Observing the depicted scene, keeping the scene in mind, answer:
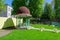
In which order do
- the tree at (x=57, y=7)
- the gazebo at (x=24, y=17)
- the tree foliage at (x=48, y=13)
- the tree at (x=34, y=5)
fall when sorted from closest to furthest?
the gazebo at (x=24, y=17)
the tree at (x=34, y=5)
the tree at (x=57, y=7)
the tree foliage at (x=48, y=13)

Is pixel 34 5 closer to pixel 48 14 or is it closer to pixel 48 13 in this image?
pixel 48 14

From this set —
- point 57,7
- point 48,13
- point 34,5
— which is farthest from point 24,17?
point 48,13

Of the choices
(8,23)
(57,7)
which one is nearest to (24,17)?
(8,23)

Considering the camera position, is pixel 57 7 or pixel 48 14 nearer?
pixel 57 7

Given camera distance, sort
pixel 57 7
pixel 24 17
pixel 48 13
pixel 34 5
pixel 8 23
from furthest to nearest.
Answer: pixel 48 13
pixel 57 7
pixel 34 5
pixel 8 23
pixel 24 17

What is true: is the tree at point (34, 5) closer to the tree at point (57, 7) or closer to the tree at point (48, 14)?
the tree at point (57, 7)

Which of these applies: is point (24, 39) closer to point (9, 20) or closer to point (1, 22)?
point (1, 22)

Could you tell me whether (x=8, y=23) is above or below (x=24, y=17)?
below

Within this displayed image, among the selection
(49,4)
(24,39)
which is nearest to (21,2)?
(49,4)

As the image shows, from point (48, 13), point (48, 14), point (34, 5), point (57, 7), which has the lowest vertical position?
point (48, 14)

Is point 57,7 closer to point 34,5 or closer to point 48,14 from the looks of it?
point 48,14

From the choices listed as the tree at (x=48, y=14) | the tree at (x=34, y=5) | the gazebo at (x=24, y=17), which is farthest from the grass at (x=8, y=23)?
the tree at (x=48, y=14)

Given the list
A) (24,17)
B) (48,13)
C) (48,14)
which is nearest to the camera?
(24,17)

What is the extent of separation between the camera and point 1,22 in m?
31.8
